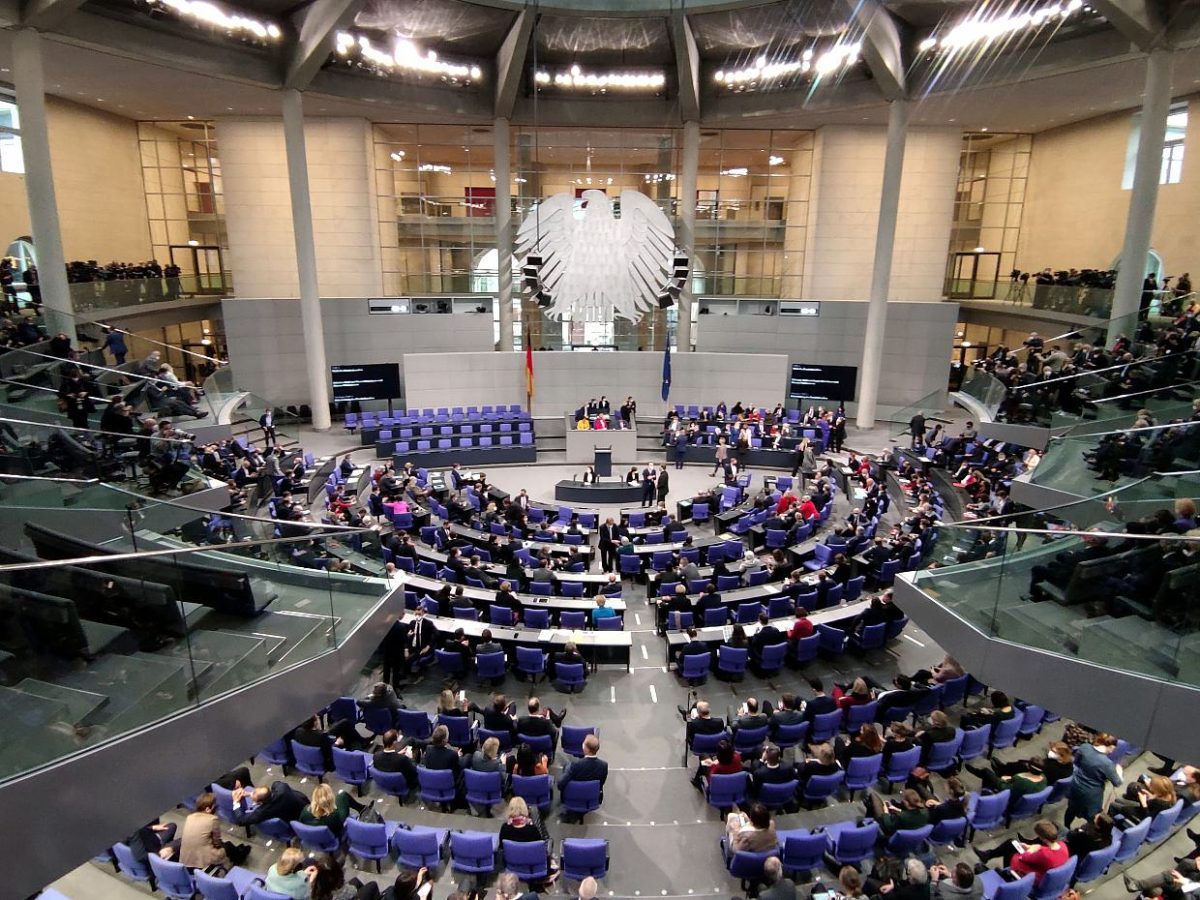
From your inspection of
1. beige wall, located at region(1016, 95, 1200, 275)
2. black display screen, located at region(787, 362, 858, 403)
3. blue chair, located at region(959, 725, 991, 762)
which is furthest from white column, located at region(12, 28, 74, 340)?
beige wall, located at region(1016, 95, 1200, 275)

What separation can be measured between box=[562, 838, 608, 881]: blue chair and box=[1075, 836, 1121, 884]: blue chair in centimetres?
423

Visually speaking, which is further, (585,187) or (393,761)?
(585,187)

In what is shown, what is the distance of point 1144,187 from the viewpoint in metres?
16.5

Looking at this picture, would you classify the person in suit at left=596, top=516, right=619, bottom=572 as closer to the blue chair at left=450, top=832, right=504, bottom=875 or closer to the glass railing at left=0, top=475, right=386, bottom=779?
the glass railing at left=0, top=475, right=386, bottom=779

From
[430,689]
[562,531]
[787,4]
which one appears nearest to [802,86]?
[787,4]

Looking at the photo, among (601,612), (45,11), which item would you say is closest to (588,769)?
(601,612)

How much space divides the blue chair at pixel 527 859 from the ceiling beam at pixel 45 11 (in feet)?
60.5

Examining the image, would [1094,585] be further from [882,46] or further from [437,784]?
[882,46]

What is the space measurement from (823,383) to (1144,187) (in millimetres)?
11148

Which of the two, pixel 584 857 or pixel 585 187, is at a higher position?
pixel 585 187

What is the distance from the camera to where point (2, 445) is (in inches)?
360

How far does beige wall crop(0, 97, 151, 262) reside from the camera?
21.2 metres

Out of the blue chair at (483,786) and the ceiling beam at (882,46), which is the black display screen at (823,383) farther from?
the blue chair at (483,786)

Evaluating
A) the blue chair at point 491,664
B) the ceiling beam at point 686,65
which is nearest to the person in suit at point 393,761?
the blue chair at point 491,664
